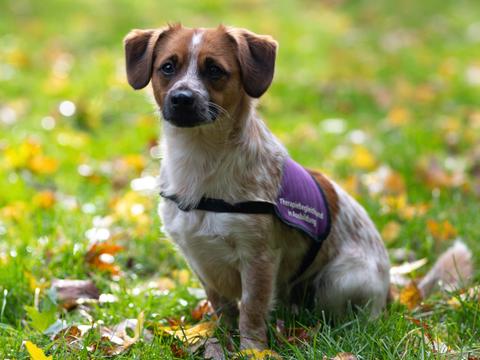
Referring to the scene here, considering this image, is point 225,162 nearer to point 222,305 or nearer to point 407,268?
point 222,305

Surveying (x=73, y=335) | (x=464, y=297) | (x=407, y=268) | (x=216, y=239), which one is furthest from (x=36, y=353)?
(x=407, y=268)

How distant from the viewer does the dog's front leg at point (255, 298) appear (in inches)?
125

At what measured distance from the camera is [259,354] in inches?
118

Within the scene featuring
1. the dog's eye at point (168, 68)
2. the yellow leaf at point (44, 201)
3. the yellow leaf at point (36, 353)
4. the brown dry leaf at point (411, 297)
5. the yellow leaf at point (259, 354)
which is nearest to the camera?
the yellow leaf at point (36, 353)

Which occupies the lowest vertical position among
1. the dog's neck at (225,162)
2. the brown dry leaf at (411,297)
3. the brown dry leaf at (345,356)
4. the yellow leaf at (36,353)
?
the brown dry leaf at (411,297)

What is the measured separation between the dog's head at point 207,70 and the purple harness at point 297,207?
381 mm

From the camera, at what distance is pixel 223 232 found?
→ 3125mm

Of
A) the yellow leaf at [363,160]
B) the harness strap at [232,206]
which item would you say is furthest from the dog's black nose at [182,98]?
the yellow leaf at [363,160]

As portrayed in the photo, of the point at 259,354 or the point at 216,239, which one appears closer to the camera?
the point at 259,354

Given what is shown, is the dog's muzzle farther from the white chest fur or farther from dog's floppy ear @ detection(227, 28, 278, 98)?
the white chest fur

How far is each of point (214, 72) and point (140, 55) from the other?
416 mm

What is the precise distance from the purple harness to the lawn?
16.2 inches

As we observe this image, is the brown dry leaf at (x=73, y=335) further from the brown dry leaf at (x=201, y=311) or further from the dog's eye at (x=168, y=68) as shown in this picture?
the dog's eye at (x=168, y=68)

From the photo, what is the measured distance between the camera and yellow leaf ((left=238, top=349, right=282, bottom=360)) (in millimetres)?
2971
